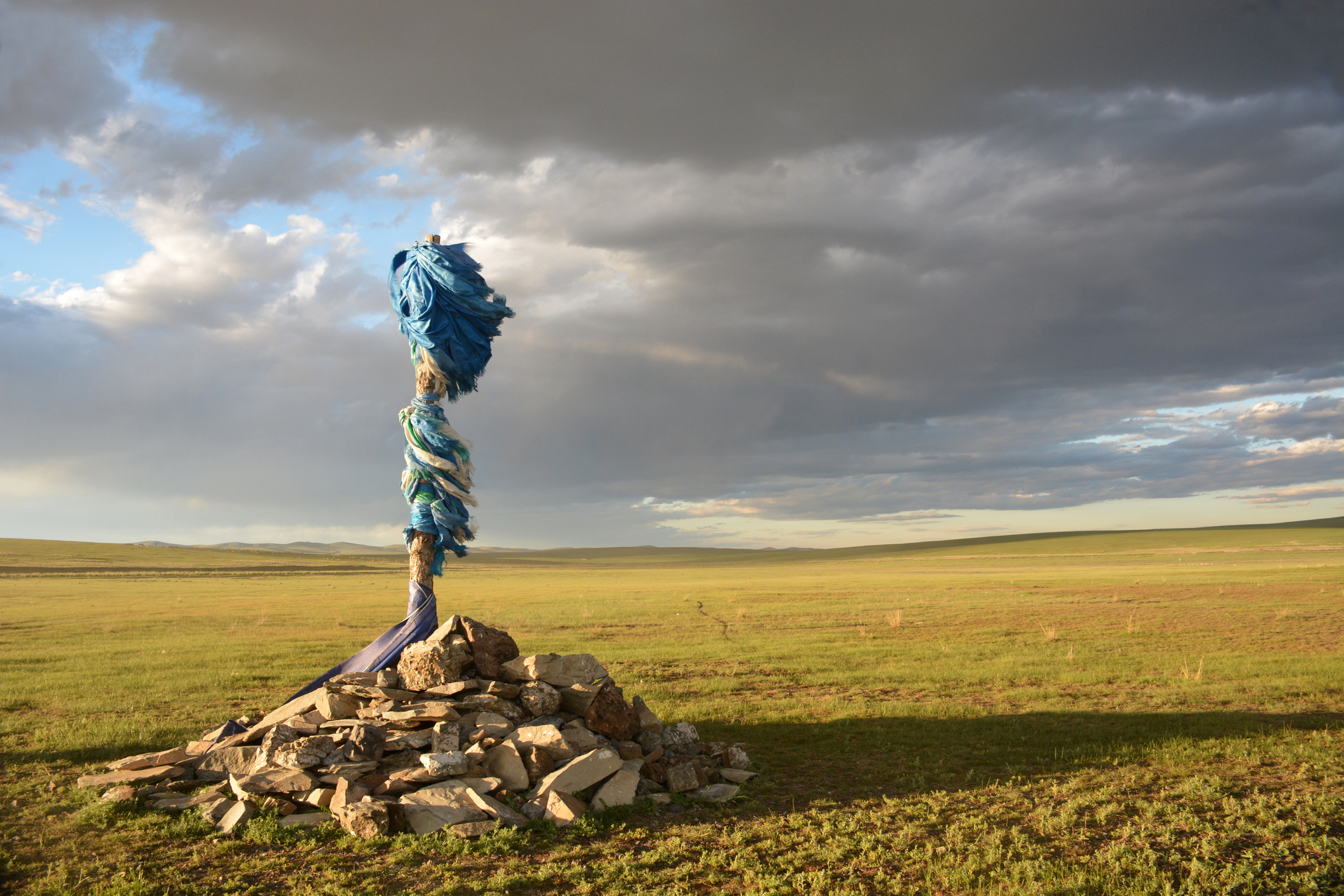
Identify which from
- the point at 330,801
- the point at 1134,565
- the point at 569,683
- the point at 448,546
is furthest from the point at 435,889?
the point at 1134,565

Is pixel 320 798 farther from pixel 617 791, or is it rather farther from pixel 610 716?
pixel 610 716

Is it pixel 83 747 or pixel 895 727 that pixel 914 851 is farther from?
pixel 83 747

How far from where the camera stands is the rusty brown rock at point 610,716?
11.1 m

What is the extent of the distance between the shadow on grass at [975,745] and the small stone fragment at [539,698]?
3165mm

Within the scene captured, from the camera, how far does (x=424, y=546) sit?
41.4 feet

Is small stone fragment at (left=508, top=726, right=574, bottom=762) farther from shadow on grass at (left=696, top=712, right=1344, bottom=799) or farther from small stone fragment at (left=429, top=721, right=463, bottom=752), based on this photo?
shadow on grass at (left=696, top=712, right=1344, bottom=799)

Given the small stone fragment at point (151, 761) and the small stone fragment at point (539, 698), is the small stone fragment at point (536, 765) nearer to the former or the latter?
the small stone fragment at point (539, 698)

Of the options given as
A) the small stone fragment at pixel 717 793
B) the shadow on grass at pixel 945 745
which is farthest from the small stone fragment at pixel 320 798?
the shadow on grass at pixel 945 745

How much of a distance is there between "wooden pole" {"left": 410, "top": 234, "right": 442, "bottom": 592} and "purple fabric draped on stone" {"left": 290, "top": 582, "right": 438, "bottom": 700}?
0.14 m

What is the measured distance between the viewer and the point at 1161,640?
2491cm

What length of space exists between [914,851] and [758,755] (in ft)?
14.5

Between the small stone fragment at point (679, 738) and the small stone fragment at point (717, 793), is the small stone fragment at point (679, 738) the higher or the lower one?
the higher one

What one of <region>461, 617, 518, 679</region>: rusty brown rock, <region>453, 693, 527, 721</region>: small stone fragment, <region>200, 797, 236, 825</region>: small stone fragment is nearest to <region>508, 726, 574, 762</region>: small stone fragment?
<region>453, 693, 527, 721</region>: small stone fragment

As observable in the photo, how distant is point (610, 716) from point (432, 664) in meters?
2.66
